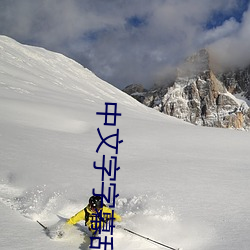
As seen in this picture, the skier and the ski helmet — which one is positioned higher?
the ski helmet

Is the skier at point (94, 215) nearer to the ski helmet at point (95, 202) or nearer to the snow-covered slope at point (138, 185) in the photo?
the ski helmet at point (95, 202)

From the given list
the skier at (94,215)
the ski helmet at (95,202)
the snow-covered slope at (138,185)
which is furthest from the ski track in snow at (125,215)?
the ski helmet at (95,202)

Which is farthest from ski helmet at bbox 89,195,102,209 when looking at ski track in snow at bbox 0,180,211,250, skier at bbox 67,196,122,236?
ski track in snow at bbox 0,180,211,250

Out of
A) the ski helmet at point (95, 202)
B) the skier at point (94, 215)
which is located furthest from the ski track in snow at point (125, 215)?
the ski helmet at point (95, 202)

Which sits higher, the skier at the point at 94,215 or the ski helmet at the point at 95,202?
the ski helmet at the point at 95,202

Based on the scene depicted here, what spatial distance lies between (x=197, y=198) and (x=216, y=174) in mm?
2020

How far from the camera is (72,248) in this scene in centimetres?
486

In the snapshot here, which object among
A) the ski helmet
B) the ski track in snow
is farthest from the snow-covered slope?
the ski helmet

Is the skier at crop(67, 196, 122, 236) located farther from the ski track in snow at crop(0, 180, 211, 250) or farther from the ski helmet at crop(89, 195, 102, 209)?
the ski track in snow at crop(0, 180, 211, 250)

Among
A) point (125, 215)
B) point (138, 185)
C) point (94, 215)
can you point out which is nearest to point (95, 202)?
point (94, 215)

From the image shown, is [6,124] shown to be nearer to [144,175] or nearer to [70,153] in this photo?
[70,153]

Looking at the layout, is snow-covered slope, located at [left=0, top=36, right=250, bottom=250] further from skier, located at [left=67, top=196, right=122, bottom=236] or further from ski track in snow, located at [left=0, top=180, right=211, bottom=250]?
skier, located at [left=67, top=196, right=122, bottom=236]

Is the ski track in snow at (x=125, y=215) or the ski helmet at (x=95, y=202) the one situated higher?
the ski helmet at (x=95, y=202)

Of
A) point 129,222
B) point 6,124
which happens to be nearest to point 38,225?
point 129,222
